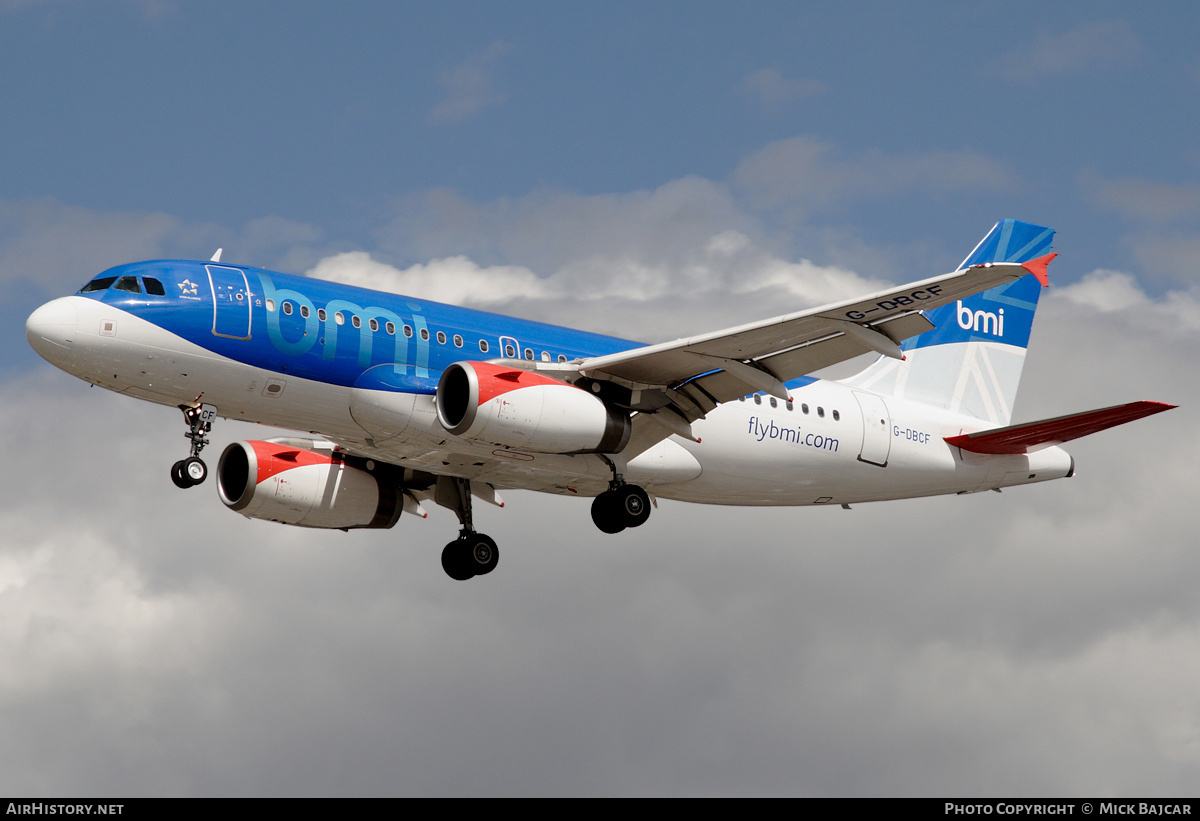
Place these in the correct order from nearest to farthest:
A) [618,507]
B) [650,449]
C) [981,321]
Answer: [618,507] → [650,449] → [981,321]

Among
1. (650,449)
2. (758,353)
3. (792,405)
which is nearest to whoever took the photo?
(758,353)

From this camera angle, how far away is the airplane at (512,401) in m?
27.5

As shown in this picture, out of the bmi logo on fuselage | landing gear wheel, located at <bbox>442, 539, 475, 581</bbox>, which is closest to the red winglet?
the bmi logo on fuselage

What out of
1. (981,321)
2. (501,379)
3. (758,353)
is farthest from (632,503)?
(981,321)

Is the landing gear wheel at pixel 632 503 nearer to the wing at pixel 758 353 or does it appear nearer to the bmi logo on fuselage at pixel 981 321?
the wing at pixel 758 353

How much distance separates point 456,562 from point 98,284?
1131 cm

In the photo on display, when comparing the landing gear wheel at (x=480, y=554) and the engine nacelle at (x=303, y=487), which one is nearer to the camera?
the engine nacelle at (x=303, y=487)

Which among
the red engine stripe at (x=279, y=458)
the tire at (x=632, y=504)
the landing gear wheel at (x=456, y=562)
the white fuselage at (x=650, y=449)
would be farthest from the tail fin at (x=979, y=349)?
the red engine stripe at (x=279, y=458)

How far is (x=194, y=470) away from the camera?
92.1ft

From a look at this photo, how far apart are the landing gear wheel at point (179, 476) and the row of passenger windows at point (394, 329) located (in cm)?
341

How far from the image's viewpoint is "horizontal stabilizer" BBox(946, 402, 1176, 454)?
99.4 ft

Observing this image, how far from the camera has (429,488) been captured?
3572 centimetres

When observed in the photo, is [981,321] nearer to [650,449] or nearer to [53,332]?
[650,449]
